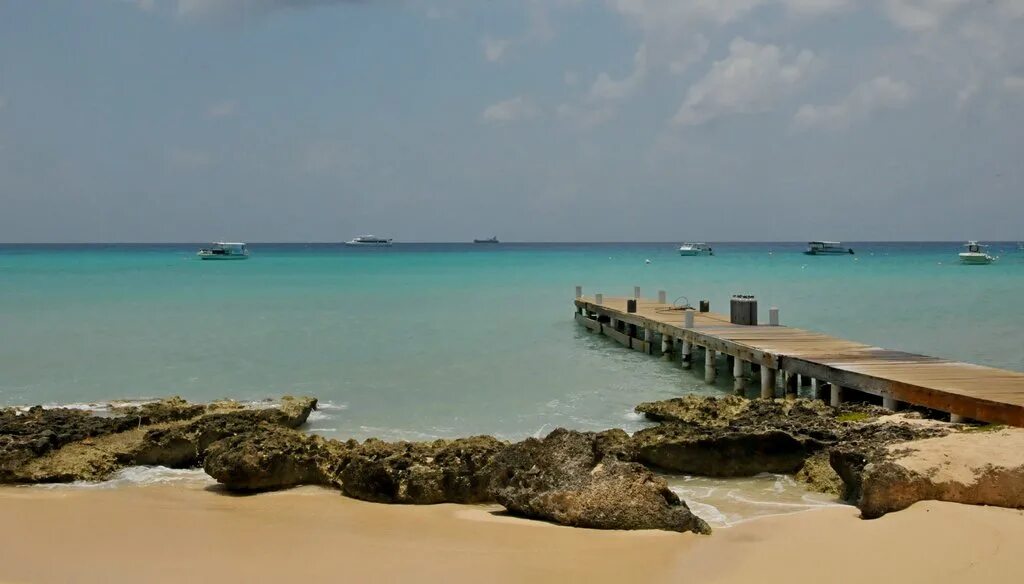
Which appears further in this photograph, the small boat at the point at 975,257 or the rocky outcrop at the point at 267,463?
the small boat at the point at 975,257

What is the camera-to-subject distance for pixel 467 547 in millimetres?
7535

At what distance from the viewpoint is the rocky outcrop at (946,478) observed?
7.62 meters

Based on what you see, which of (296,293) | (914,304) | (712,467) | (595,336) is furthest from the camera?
(296,293)

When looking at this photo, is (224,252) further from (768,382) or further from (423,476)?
(423,476)

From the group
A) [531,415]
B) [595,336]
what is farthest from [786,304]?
[531,415]

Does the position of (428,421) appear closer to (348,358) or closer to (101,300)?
(348,358)

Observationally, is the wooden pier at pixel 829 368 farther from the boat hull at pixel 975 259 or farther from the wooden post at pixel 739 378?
the boat hull at pixel 975 259

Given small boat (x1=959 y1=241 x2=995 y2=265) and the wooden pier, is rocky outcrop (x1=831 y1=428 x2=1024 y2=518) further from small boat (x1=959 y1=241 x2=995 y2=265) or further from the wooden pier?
small boat (x1=959 y1=241 x2=995 y2=265)

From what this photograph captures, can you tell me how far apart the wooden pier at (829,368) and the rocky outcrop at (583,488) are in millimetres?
5692

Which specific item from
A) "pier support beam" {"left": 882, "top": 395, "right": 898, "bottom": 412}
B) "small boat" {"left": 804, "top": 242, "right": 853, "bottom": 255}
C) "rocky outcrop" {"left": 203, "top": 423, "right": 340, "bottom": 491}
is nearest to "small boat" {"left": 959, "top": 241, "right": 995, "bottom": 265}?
"small boat" {"left": 804, "top": 242, "right": 853, "bottom": 255}

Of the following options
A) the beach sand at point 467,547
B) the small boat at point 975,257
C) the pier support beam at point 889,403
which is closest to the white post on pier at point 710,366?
the pier support beam at point 889,403

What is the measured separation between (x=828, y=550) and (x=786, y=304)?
111 ft

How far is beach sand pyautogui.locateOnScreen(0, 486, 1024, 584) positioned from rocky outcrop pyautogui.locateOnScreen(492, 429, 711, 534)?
17 centimetres

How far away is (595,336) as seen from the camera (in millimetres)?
27344
